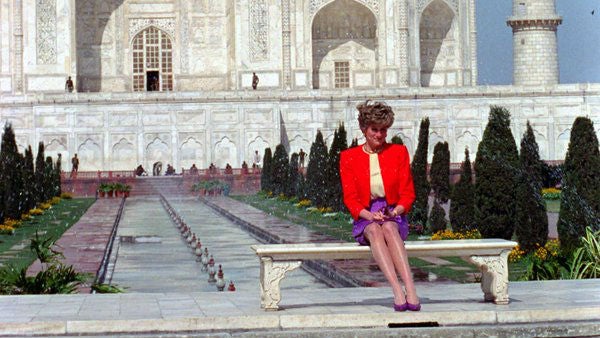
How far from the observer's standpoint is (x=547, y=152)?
115 ft

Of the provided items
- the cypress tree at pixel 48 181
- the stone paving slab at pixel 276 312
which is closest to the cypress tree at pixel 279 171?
A: the cypress tree at pixel 48 181

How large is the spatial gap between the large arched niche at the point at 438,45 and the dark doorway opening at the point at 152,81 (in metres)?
8.47

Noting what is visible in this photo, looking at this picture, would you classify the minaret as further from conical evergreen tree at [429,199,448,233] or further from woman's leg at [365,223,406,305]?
woman's leg at [365,223,406,305]

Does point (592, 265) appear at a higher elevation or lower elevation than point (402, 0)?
lower

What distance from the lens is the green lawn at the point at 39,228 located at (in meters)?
13.3

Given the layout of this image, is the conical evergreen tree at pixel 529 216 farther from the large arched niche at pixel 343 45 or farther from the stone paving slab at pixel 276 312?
the large arched niche at pixel 343 45

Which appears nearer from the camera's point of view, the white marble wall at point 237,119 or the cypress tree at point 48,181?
the cypress tree at point 48,181

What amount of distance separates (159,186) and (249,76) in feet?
23.3

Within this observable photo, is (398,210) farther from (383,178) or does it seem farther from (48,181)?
(48,181)

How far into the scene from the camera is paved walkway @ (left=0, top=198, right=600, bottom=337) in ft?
21.1

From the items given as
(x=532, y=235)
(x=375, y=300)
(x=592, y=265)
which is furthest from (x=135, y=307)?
(x=532, y=235)

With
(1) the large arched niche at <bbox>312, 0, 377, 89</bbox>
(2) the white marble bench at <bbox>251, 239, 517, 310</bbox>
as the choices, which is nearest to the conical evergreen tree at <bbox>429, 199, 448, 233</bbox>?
(2) the white marble bench at <bbox>251, 239, 517, 310</bbox>

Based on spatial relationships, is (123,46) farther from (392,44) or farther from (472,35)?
(472,35)

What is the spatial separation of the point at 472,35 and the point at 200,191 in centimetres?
1346
